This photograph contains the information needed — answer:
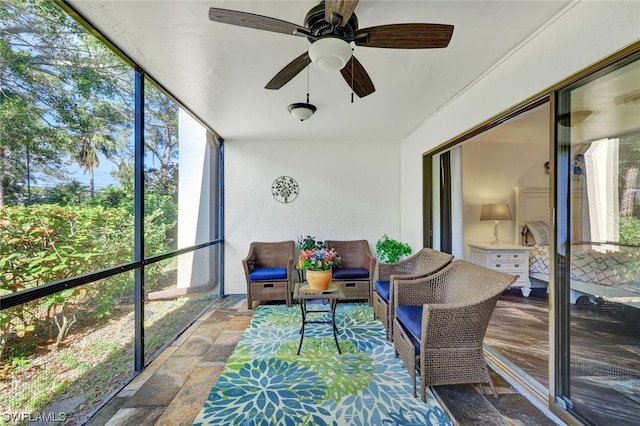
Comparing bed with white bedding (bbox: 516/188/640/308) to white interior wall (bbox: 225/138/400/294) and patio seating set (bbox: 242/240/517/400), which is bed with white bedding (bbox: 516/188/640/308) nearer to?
patio seating set (bbox: 242/240/517/400)

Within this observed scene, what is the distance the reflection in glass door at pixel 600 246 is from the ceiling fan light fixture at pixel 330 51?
1.46 metres

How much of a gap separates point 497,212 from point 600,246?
121 inches

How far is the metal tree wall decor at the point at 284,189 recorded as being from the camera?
A: 4578mm

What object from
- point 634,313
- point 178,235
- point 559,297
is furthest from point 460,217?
point 178,235

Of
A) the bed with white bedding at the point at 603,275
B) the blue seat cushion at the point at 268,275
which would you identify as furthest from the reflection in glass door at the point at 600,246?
the blue seat cushion at the point at 268,275

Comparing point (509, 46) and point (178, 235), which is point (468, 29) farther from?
point (178, 235)

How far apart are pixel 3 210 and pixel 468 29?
2.91m

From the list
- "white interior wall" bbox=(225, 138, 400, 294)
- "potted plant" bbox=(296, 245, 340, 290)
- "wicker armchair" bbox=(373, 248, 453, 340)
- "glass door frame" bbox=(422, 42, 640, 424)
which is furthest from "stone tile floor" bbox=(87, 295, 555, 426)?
"white interior wall" bbox=(225, 138, 400, 294)

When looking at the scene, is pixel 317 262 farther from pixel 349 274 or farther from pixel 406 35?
pixel 406 35

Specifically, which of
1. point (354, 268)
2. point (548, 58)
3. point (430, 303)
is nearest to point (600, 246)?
point (548, 58)

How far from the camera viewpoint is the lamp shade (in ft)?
14.3

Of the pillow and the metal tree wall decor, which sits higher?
the metal tree wall decor

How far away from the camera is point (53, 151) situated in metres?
1.58

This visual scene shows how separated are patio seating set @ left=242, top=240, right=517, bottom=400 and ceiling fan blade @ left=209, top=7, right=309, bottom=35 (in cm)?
196
